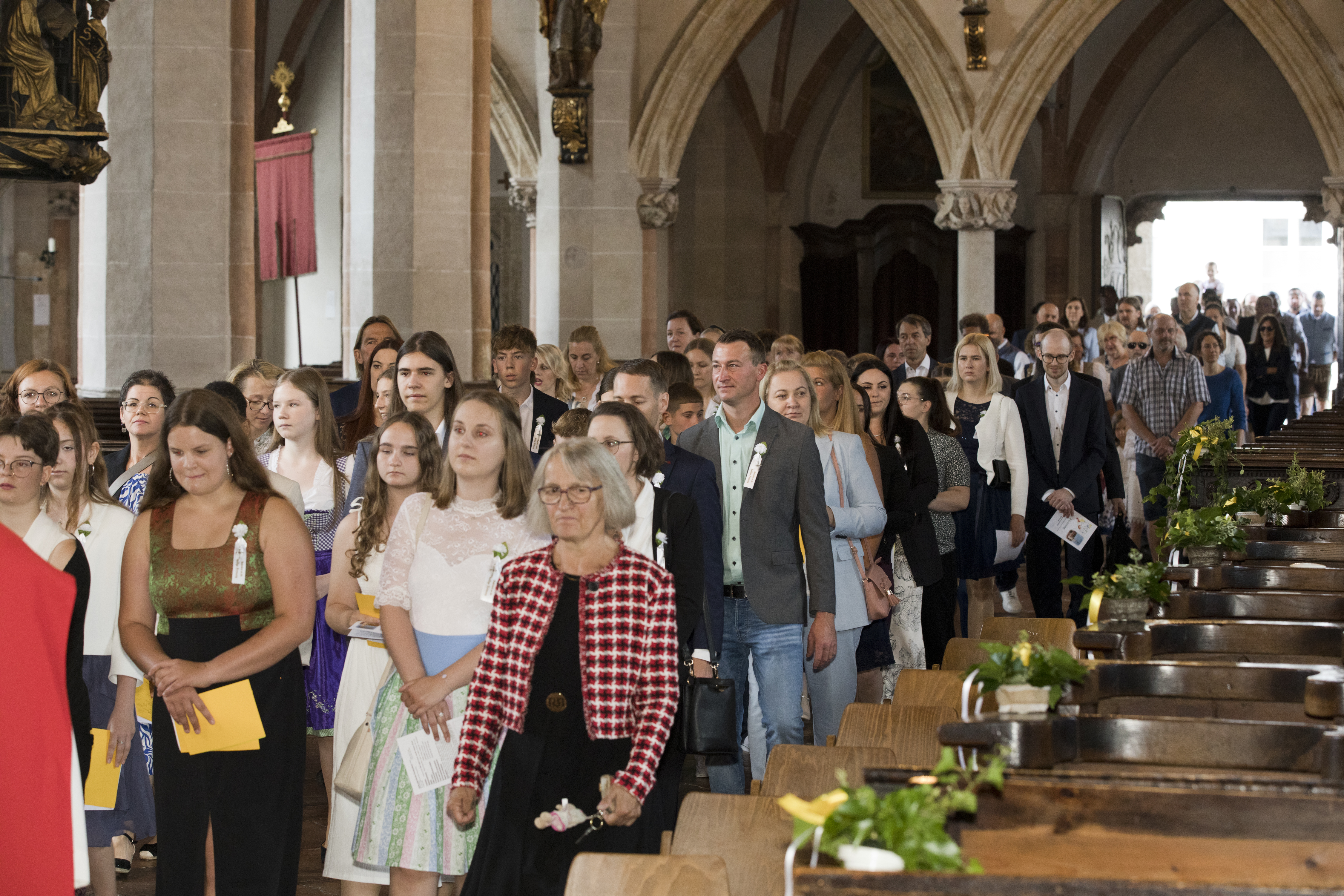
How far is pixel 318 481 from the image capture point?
195 inches

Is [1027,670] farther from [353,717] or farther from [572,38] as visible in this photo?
[572,38]

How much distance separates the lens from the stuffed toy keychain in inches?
121

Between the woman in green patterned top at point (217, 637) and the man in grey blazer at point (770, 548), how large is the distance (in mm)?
1287

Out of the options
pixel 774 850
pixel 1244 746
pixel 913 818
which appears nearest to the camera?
pixel 913 818

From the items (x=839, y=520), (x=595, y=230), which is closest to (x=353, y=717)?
(x=839, y=520)

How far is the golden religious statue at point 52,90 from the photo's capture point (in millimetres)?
6176

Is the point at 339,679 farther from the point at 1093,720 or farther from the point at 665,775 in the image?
the point at 1093,720

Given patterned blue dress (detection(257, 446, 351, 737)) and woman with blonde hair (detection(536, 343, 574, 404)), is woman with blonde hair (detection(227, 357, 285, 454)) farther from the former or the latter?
woman with blonde hair (detection(536, 343, 574, 404))

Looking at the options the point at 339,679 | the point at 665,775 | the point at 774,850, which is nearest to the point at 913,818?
the point at 774,850

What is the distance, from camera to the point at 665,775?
350 centimetres

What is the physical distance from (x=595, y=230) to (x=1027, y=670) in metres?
11.0

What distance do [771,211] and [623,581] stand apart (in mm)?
17008

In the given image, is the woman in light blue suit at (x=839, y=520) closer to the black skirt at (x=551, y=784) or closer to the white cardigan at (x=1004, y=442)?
the black skirt at (x=551, y=784)

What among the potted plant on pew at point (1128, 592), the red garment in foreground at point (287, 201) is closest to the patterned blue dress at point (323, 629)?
the potted plant on pew at point (1128, 592)
